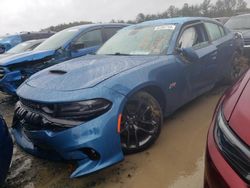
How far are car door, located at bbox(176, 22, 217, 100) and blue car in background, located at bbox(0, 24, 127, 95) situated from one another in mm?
2663

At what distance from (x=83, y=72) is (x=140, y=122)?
834 mm

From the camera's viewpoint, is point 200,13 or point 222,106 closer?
point 222,106

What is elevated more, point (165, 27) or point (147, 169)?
point (165, 27)

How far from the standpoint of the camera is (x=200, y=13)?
33344mm

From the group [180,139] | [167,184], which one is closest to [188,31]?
[180,139]

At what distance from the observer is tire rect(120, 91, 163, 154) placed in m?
3.36

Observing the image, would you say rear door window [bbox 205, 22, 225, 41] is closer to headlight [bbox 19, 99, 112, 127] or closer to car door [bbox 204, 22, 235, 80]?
car door [bbox 204, 22, 235, 80]

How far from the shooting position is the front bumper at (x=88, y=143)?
2848 mm

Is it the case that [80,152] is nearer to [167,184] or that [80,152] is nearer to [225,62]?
[167,184]

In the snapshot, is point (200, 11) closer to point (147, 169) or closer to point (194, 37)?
point (194, 37)

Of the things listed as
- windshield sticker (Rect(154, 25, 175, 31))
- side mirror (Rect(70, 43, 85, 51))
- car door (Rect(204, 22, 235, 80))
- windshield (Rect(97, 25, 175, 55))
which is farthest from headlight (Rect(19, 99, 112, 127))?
side mirror (Rect(70, 43, 85, 51))

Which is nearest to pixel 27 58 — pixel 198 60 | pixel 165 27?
pixel 165 27

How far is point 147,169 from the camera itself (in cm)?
327

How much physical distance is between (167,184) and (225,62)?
A: 3063 millimetres
